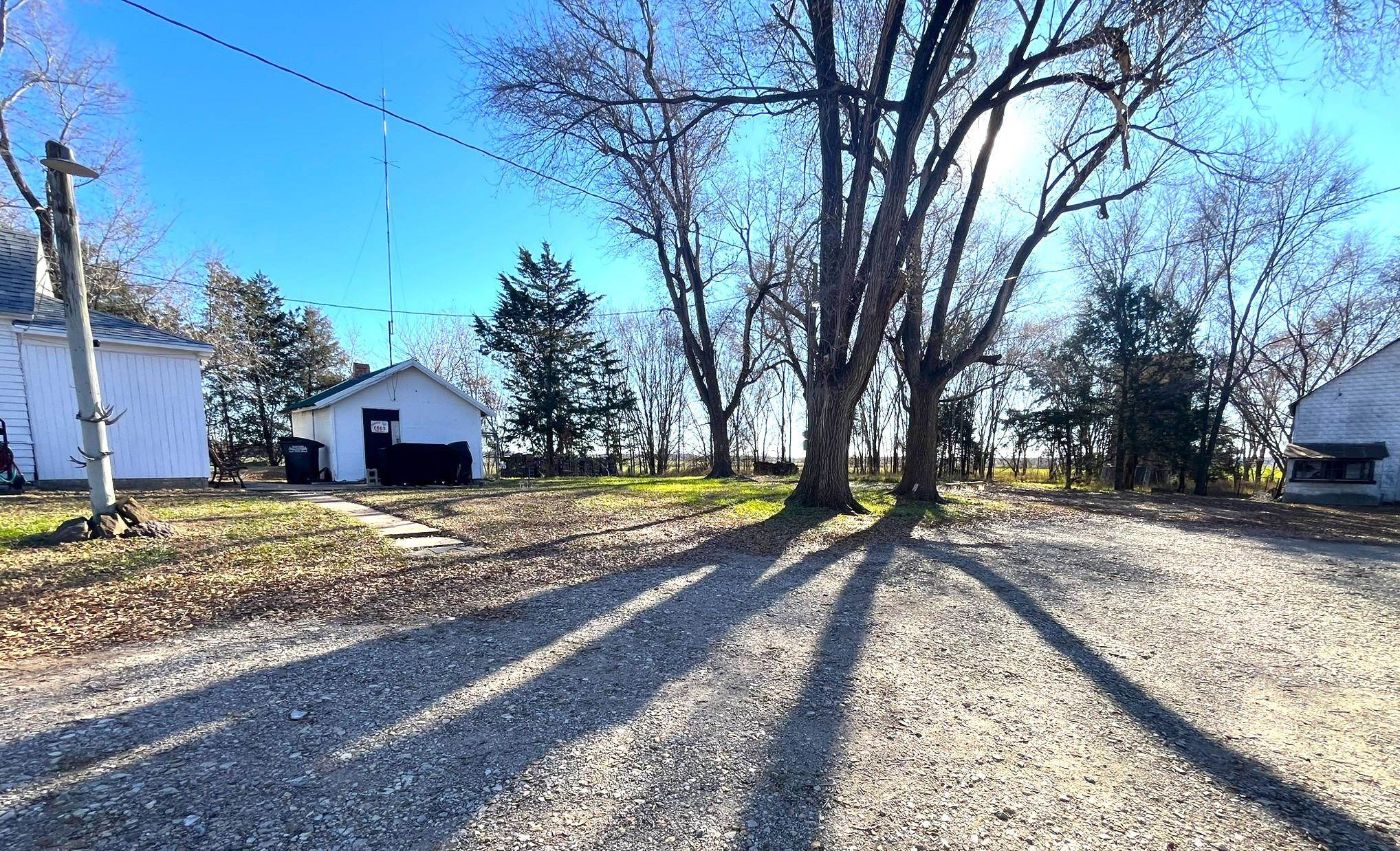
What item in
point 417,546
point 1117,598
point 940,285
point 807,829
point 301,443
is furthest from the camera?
point 301,443

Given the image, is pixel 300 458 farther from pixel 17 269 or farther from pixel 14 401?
pixel 17 269

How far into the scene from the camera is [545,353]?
23.3 metres

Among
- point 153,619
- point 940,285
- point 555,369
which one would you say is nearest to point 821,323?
point 940,285

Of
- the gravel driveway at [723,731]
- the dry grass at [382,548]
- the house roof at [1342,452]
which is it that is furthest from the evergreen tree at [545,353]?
the house roof at [1342,452]

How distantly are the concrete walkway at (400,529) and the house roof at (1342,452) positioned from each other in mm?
25228

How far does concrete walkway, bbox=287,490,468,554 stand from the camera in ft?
17.8

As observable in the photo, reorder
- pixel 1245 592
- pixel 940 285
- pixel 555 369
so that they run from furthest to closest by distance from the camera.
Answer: pixel 555 369 → pixel 940 285 → pixel 1245 592

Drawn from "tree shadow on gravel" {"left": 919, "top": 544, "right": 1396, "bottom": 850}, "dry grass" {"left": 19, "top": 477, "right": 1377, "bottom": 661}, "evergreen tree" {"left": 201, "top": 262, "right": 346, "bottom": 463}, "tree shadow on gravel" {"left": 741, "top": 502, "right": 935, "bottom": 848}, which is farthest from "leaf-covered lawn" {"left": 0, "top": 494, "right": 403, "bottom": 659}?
"evergreen tree" {"left": 201, "top": 262, "right": 346, "bottom": 463}

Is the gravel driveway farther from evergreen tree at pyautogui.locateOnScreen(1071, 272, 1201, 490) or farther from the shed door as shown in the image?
evergreen tree at pyautogui.locateOnScreen(1071, 272, 1201, 490)

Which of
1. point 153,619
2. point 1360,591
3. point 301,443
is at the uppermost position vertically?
point 301,443

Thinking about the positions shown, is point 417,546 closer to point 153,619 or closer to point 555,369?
point 153,619

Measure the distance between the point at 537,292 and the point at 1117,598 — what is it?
23483 millimetres

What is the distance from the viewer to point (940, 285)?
34.4 feet

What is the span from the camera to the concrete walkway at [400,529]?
17.8 feet
